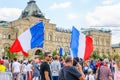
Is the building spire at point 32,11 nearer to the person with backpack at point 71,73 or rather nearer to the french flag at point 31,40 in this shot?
the french flag at point 31,40

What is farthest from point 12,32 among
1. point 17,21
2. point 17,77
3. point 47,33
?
point 17,77

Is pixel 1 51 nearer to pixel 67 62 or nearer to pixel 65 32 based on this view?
pixel 65 32

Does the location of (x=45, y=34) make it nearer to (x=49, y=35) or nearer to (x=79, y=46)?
(x=49, y=35)

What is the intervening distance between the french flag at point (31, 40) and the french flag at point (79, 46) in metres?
1.73

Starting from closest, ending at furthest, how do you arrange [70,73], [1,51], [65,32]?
[70,73] < [1,51] < [65,32]

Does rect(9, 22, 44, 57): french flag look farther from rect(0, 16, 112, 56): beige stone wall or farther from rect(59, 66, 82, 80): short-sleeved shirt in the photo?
rect(0, 16, 112, 56): beige stone wall

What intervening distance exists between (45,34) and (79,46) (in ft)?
212

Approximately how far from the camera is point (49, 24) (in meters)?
78.3

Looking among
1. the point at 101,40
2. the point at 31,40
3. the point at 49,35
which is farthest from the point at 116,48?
the point at 31,40

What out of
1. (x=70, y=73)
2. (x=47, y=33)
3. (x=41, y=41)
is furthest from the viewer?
(x=47, y=33)

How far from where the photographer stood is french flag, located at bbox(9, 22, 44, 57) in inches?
564

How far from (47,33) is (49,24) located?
2026mm

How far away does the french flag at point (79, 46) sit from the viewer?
1272 centimetres

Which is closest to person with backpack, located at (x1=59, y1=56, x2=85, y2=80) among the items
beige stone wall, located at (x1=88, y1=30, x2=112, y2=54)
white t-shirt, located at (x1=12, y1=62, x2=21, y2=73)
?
white t-shirt, located at (x1=12, y1=62, x2=21, y2=73)
